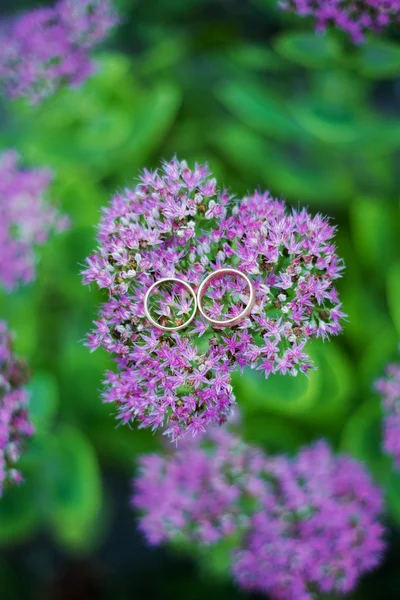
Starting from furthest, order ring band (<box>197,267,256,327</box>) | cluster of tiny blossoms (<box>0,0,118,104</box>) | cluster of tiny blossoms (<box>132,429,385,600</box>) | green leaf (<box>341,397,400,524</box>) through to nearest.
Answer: green leaf (<box>341,397,400,524</box>)
cluster of tiny blossoms (<box>0,0,118,104</box>)
cluster of tiny blossoms (<box>132,429,385,600</box>)
ring band (<box>197,267,256,327</box>)

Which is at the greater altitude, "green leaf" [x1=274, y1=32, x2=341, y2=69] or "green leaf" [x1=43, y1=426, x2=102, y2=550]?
"green leaf" [x1=274, y1=32, x2=341, y2=69]

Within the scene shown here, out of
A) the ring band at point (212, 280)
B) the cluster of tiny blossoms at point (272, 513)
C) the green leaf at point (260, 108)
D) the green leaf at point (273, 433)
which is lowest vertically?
the cluster of tiny blossoms at point (272, 513)

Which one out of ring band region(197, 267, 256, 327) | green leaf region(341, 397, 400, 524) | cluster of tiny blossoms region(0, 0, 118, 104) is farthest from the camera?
green leaf region(341, 397, 400, 524)

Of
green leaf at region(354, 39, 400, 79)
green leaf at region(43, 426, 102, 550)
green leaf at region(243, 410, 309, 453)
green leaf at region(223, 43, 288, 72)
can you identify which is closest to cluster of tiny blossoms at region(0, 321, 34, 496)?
green leaf at region(43, 426, 102, 550)

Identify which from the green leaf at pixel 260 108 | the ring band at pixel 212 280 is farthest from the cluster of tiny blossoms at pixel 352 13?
the ring band at pixel 212 280

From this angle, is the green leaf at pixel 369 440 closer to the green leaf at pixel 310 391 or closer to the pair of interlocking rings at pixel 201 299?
the green leaf at pixel 310 391

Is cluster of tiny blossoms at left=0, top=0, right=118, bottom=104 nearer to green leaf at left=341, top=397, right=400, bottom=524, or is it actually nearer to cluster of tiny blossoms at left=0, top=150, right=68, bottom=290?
cluster of tiny blossoms at left=0, top=150, right=68, bottom=290
